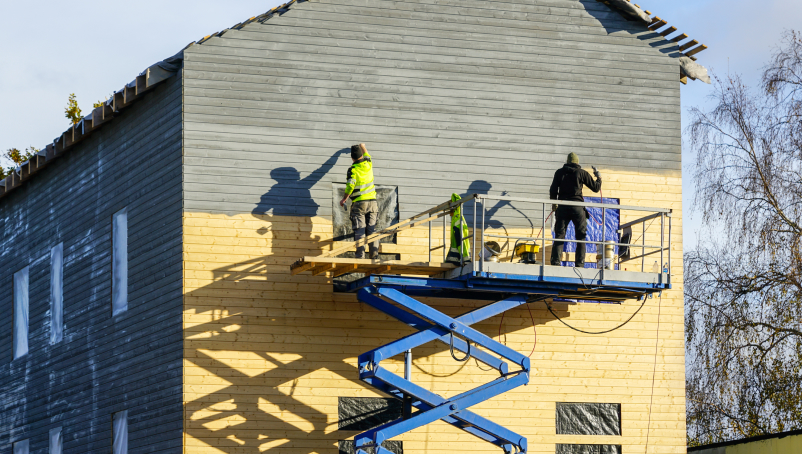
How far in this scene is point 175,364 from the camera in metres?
19.1

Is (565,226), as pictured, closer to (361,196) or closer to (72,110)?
(361,196)

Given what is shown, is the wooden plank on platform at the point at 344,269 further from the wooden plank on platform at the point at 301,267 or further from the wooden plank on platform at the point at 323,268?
the wooden plank on platform at the point at 301,267

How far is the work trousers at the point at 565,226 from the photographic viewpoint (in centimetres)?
1902

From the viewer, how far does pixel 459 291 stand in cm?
1959

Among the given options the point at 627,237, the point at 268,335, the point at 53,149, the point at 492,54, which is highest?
the point at 492,54

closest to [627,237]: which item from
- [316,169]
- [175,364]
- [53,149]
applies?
[316,169]

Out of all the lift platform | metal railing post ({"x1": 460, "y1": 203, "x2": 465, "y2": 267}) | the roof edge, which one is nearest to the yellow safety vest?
the lift platform

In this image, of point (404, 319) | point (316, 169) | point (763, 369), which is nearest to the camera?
point (404, 319)

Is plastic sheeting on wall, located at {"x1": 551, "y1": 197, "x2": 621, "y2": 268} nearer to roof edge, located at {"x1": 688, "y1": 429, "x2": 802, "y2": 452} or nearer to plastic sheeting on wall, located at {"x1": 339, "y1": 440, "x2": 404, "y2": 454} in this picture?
plastic sheeting on wall, located at {"x1": 339, "y1": 440, "x2": 404, "y2": 454}

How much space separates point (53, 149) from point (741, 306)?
1890cm

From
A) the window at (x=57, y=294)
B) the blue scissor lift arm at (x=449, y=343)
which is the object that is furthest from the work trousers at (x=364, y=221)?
the window at (x=57, y=294)

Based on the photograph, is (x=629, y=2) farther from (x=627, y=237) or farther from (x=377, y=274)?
(x=377, y=274)

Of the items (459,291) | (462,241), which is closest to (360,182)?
(462,241)

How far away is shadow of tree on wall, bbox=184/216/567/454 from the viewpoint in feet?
62.4
